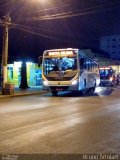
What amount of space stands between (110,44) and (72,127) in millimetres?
148714

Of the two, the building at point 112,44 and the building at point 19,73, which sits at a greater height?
the building at point 112,44

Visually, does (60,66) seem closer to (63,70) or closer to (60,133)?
(63,70)

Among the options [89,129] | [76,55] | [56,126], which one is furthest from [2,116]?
[76,55]

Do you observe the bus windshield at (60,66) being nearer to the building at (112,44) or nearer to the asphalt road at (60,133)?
the asphalt road at (60,133)

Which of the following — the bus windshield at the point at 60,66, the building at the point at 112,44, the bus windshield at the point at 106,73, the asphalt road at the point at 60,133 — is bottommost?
the asphalt road at the point at 60,133

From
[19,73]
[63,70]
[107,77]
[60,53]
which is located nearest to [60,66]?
[63,70]

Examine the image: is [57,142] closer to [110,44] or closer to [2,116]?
[2,116]

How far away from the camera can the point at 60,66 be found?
27344mm

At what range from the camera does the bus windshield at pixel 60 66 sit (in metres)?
27.2

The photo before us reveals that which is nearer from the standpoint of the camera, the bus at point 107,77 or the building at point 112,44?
the bus at point 107,77

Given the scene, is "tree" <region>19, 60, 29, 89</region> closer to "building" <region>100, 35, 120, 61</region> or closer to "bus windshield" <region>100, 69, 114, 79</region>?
"bus windshield" <region>100, 69, 114, 79</region>

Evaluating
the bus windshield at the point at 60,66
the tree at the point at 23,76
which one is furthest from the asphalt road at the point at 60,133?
the tree at the point at 23,76

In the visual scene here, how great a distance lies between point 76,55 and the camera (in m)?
27.3

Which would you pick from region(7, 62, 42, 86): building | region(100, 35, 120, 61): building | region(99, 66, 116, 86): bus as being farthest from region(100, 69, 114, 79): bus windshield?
region(100, 35, 120, 61): building
